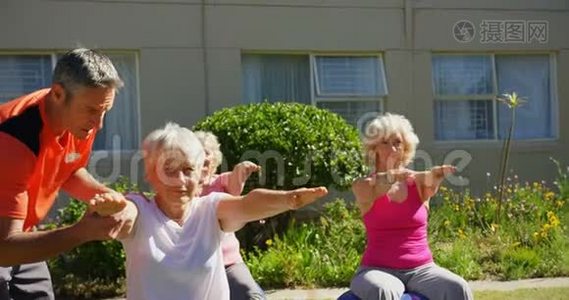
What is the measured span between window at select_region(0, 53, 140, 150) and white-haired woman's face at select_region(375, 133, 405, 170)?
559cm

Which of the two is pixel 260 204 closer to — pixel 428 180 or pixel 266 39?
pixel 428 180

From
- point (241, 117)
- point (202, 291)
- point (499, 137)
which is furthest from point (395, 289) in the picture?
point (499, 137)

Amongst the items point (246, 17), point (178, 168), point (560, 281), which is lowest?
point (560, 281)

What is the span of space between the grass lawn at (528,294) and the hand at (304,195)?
4.25 meters

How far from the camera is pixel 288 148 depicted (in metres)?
8.38

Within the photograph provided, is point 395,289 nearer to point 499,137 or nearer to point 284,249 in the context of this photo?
point 284,249

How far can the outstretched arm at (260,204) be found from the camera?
120 inches

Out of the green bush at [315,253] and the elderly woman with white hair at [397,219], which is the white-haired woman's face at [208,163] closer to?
the elderly woman with white hair at [397,219]

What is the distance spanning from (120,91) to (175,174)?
6.87 meters

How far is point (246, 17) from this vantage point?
35.1 ft

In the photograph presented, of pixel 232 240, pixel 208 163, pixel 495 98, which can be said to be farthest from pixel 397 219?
pixel 495 98

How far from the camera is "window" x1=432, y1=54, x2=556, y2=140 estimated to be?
11.8m

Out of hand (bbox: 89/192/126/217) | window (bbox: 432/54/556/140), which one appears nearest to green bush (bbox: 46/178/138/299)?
hand (bbox: 89/192/126/217)

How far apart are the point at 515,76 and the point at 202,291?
953 centimetres
